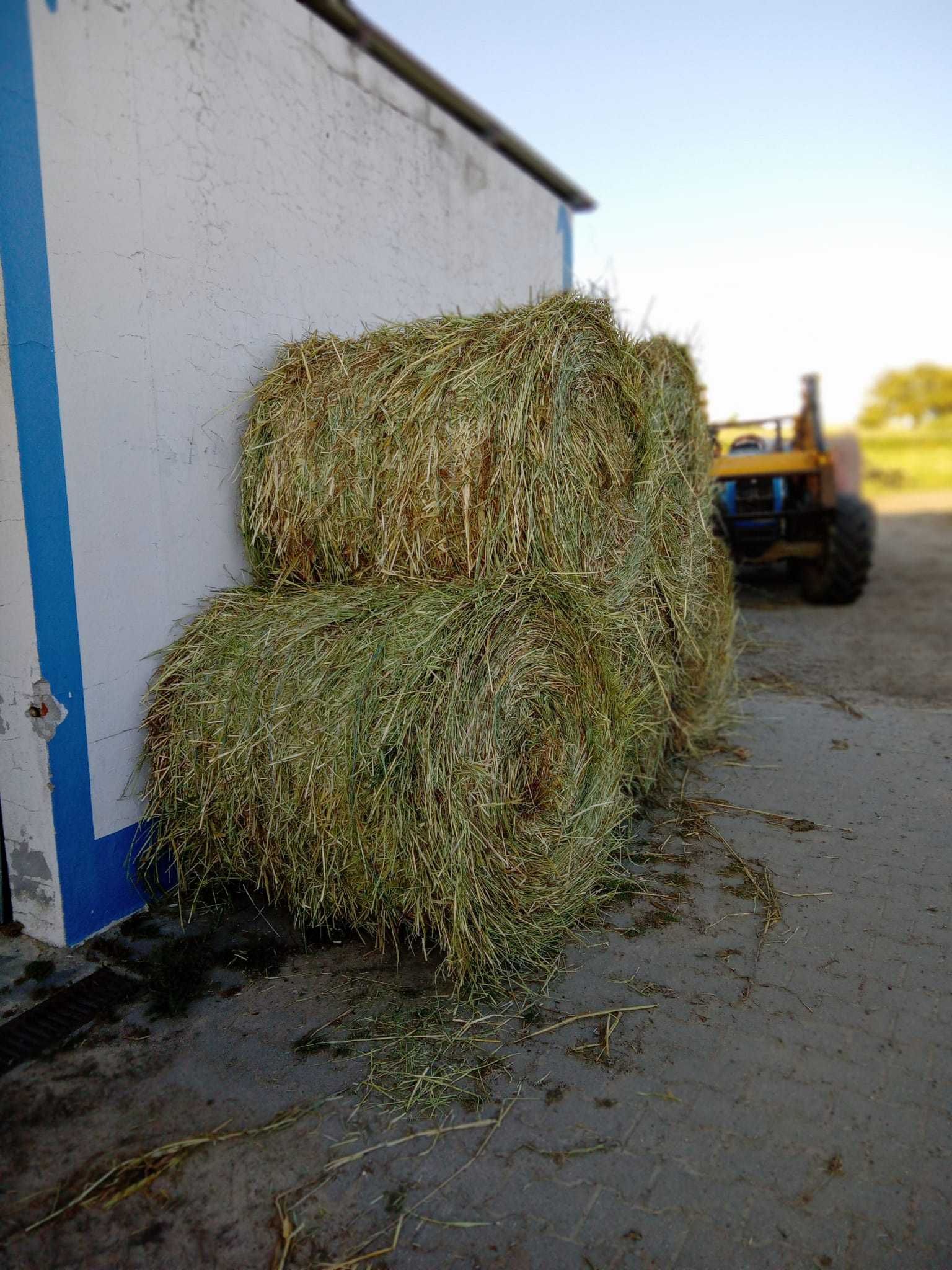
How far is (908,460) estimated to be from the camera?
34062 millimetres

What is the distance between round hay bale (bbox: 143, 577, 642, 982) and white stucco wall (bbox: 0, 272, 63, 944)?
386 millimetres

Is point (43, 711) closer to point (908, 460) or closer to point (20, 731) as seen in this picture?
point (20, 731)

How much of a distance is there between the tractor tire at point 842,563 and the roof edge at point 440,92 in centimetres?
379

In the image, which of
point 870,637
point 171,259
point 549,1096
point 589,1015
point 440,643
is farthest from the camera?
point 870,637

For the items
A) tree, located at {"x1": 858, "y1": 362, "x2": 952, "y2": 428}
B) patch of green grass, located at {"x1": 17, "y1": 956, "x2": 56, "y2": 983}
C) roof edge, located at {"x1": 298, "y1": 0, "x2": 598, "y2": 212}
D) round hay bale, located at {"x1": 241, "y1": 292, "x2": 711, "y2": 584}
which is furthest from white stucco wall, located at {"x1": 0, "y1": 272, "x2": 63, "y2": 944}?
tree, located at {"x1": 858, "y1": 362, "x2": 952, "y2": 428}

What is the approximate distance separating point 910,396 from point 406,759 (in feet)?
207

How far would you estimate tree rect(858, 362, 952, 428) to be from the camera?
55219mm

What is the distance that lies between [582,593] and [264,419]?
1.56 meters

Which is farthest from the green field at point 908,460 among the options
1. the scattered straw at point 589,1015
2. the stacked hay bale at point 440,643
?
the scattered straw at point 589,1015

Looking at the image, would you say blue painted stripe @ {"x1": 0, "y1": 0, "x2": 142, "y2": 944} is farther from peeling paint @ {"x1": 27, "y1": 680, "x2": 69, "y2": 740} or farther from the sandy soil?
the sandy soil

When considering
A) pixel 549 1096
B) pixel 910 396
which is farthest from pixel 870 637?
pixel 910 396

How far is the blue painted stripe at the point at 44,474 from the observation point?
2752 millimetres

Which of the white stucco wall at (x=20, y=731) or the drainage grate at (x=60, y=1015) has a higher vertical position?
the white stucco wall at (x=20, y=731)

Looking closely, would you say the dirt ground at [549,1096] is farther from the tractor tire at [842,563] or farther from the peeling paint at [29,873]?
the tractor tire at [842,563]
